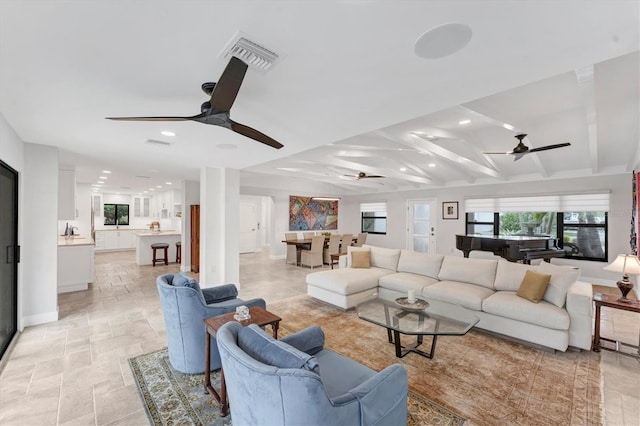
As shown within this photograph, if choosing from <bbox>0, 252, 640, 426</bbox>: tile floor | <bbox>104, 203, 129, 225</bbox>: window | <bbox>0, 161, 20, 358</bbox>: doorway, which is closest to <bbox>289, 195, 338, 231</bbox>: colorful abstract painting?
<bbox>0, 252, 640, 426</bbox>: tile floor

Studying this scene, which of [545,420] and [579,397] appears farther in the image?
[579,397]

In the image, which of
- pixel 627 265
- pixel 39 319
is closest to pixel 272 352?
pixel 627 265

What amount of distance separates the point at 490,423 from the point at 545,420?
0.41 m

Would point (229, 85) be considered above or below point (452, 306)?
above

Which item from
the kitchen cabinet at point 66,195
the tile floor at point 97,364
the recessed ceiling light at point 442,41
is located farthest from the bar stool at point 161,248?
the recessed ceiling light at point 442,41

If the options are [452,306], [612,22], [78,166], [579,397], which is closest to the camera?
[612,22]

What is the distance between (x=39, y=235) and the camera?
12.1ft

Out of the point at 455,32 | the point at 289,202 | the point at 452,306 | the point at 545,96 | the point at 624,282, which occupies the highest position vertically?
the point at 545,96

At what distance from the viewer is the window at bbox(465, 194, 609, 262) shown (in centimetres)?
591

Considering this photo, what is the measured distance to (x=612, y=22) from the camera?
52.6 inches

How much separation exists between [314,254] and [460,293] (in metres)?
4.42

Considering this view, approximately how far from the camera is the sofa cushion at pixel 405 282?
3.92m

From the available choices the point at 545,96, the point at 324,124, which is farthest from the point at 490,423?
the point at 545,96

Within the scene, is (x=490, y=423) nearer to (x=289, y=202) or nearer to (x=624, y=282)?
(x=624, y=282)
